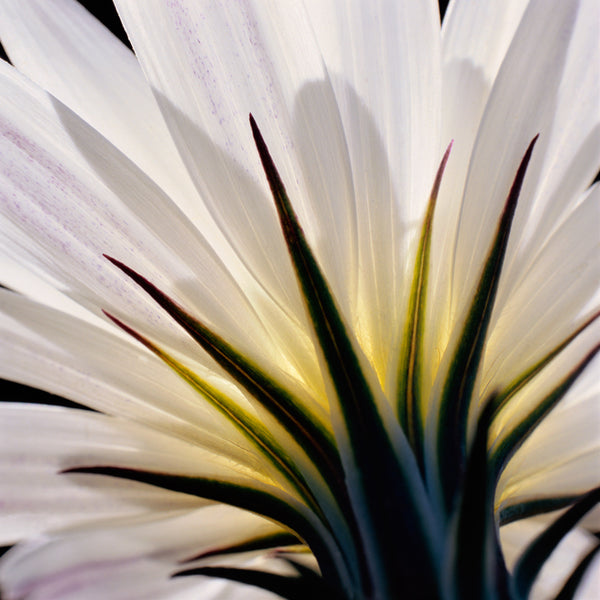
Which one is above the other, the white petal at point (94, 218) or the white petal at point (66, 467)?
the white petal at point (94, 218)

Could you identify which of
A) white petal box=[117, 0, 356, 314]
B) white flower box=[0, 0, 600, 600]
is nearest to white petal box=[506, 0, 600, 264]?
white flower box=[0, 0, 600, 600]

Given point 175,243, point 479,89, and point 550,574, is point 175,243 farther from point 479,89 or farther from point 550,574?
point 550,574

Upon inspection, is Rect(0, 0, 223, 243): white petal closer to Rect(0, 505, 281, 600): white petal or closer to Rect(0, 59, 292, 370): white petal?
Rect(0, 59, 292, 370): white petal

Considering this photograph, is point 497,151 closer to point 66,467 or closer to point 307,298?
point 307,298

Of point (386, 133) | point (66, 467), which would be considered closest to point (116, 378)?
point (66, 467)

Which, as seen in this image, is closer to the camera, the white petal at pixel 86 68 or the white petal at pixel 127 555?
the white petal at pixel 127 555

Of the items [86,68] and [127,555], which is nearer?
[127,555]

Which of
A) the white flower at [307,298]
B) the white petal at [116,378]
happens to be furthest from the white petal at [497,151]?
the white petal at [116,378]

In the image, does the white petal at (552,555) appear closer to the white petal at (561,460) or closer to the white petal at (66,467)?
the white petal at (561,460)
